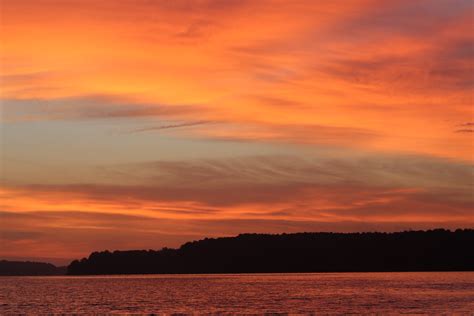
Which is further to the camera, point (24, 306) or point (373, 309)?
point (24, 306)

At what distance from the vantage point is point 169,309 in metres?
104

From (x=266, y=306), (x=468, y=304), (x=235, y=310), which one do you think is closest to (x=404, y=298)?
(x=468, y=304)

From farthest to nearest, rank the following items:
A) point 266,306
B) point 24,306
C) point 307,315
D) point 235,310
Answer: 1. point 24,306
2. point 266,306
3. point 235,310
4. point 307,315

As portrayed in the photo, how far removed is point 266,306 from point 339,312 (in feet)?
47.0

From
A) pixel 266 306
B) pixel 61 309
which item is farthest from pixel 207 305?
pixel 61 309

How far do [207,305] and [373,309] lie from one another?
80.5 feet

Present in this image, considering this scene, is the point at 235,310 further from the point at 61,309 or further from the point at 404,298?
the point at 404,298

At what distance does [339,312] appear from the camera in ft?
318

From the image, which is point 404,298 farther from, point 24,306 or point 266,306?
point 24,306

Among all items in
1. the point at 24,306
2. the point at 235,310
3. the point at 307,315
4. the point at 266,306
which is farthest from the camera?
the point at 24,306

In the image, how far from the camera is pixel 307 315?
301ft

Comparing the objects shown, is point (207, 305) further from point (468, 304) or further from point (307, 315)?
point (468, 304)

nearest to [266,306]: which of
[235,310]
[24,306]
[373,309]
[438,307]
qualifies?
[235,310]

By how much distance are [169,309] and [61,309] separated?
664 inches
